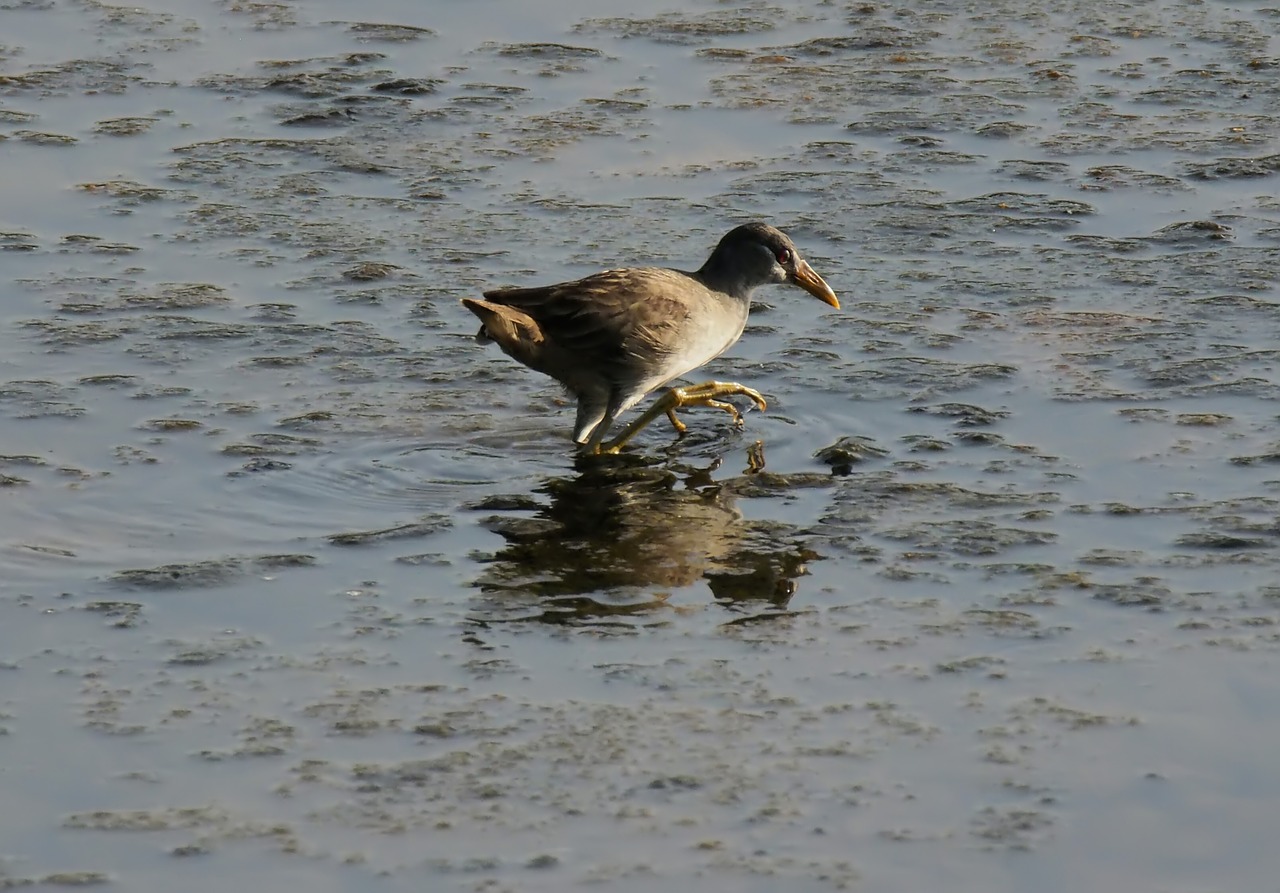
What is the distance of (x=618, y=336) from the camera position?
25.2 ft

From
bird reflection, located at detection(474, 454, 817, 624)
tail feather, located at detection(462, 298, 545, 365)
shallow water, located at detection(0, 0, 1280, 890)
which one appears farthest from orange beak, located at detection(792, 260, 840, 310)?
tail feather, located at detection(462, 298, 545, 365)

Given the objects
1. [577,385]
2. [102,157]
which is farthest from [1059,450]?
[102,157]

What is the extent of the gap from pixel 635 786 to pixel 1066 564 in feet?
6.30

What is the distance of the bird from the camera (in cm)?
768

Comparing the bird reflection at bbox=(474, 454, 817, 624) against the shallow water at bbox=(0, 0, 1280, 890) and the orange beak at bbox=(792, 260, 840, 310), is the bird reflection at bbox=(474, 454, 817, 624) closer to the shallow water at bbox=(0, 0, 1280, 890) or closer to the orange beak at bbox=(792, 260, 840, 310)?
the shallow water at bbox=(0, 0, 1280, 890)

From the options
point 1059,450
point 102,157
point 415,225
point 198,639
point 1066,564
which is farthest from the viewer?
point 102,157

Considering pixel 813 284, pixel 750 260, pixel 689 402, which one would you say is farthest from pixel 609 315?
pixel 813 284

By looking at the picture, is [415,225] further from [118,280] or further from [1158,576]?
[1158,576]

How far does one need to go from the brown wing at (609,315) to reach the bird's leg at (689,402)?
0.66 ft

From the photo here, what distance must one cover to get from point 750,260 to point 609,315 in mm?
792

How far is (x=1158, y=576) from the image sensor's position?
21.2ft

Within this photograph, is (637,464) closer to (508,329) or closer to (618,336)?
(618,336)

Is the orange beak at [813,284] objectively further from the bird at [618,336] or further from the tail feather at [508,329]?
the tail feather at [508,329]

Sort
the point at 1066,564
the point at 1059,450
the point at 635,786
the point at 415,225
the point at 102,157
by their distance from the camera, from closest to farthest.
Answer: the point at 635,786
the point at 1066,564
the point at 1059,450
the point at 415,225
the point at 102,157
